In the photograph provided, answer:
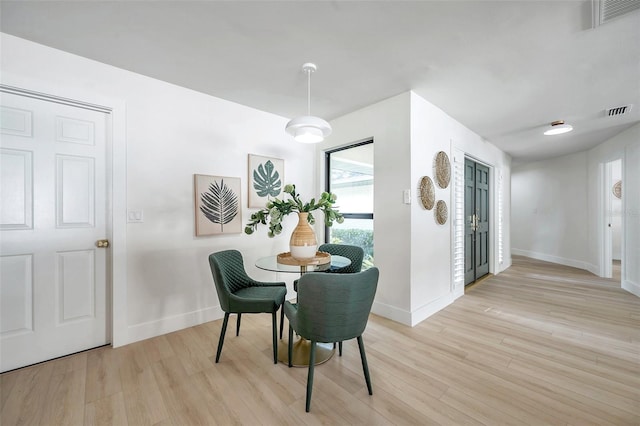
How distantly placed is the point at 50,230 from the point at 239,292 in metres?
1.60

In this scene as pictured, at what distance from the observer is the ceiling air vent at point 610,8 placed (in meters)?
1.48

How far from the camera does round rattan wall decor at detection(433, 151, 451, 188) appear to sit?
3.04m

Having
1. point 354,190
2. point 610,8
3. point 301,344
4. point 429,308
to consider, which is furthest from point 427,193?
point 301,344

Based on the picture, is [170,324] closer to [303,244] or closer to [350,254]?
[303,244]

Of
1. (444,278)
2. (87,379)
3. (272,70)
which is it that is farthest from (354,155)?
(87,379)

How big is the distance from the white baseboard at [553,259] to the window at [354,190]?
5.18 m

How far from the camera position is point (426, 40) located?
6.18 ft

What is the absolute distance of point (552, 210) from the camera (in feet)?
19.2

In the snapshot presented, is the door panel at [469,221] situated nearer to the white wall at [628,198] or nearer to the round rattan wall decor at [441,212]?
the round rattan wall decor at [441,212]

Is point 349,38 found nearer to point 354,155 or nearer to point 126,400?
point 354,155

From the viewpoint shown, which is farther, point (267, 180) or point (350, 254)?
point (267, 180)

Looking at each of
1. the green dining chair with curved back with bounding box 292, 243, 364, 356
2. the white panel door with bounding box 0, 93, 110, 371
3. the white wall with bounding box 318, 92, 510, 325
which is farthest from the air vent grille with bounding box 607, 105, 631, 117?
the white panel door with bounding box 0, 93, 110, 371

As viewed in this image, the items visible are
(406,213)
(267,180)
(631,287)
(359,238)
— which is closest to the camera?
(406,213)

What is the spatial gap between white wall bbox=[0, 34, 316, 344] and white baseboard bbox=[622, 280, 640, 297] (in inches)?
215
